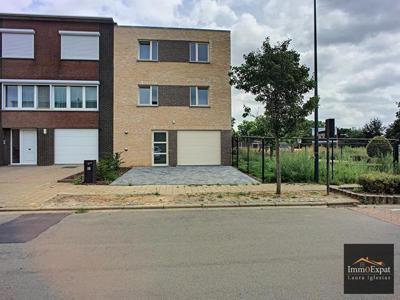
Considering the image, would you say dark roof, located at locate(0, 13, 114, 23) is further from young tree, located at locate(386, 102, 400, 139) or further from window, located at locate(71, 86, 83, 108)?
young tree, located at locate(386, 102, 400, 139)

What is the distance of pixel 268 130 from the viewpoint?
11875 millimetres

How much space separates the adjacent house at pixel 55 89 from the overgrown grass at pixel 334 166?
37.2 feet

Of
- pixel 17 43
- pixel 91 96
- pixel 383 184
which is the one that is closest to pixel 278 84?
pixel 383 184

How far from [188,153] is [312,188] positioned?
472 inches

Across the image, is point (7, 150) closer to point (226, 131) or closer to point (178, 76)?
point (178, 76)

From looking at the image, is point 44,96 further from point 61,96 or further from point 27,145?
point 27,145

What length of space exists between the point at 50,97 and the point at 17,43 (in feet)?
13.9

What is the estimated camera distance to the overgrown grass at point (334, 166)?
14.8 meters

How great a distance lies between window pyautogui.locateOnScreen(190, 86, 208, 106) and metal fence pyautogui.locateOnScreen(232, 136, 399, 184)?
Result: 16.8 feet

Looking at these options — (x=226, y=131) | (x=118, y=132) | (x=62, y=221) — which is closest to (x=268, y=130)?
(x=62, y=221)

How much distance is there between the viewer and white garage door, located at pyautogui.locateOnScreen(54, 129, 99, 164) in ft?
76.5

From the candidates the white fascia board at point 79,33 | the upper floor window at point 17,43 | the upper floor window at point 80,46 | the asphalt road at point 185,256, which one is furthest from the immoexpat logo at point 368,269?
the upper floor window at point 17,43

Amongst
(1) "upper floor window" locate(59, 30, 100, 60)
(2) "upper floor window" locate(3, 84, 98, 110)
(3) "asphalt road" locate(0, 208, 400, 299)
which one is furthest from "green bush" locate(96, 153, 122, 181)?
(1) "upper floor window" locate(59, 30, 100, 60)

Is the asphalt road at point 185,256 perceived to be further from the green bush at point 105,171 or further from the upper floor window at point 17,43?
the upper floor window at point 17,43
